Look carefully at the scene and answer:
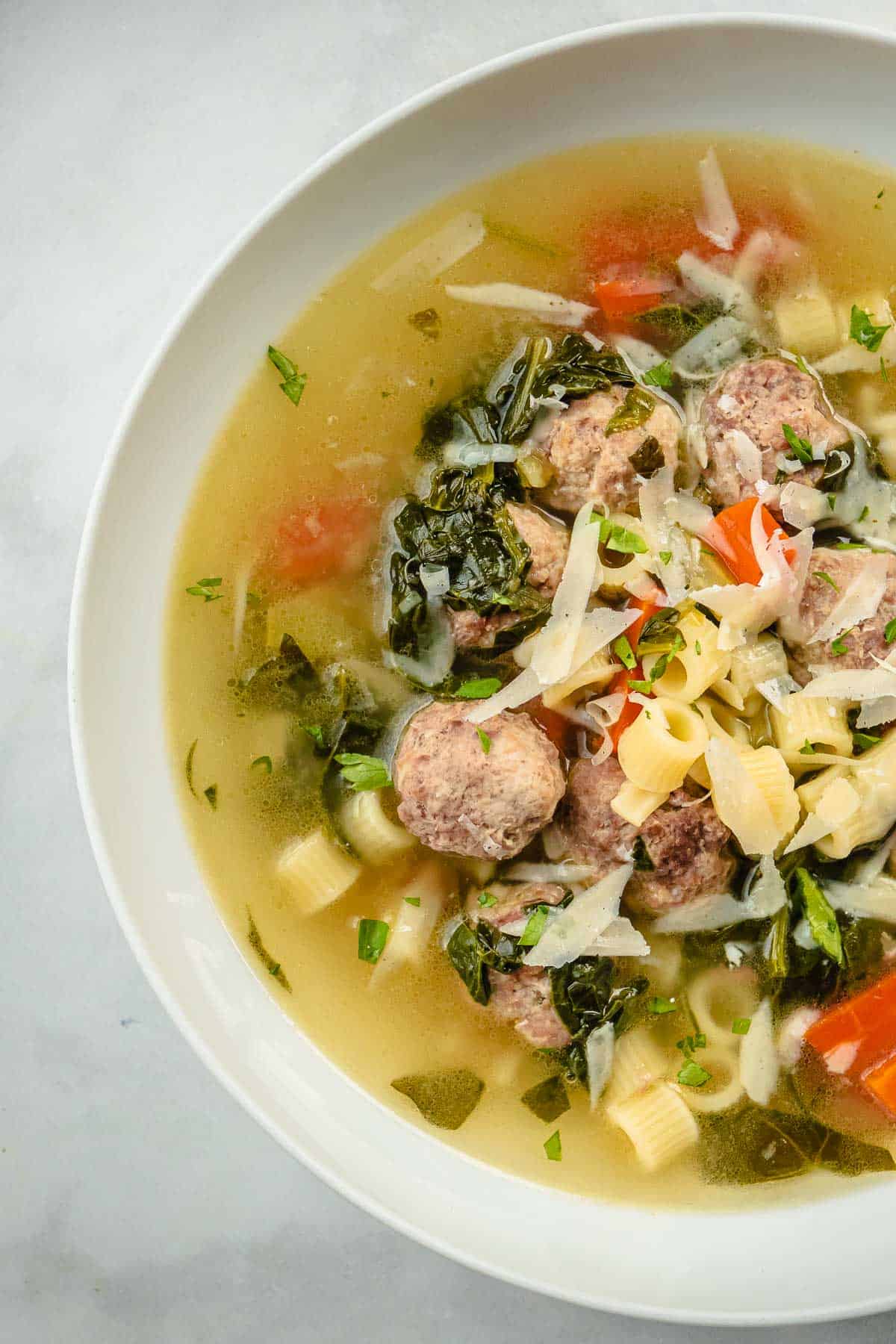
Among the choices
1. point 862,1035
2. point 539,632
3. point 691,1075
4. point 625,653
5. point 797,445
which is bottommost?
point 862,1035

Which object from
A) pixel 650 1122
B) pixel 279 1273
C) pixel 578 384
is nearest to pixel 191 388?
pixel 578 384

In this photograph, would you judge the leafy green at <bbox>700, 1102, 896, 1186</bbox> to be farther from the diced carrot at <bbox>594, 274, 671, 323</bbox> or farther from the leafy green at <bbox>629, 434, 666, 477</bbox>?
the diced carrot at <bbox>594, 274, 671, 323</bbox>

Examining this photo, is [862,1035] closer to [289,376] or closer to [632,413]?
[632,413]

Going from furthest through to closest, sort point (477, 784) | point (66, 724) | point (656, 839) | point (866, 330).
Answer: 1. point (66, 724)
2. point (866, 330)
3. point (656, 839)
4. point (477, 784)

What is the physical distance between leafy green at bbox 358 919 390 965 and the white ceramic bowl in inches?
13.7

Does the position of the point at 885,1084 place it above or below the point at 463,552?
below

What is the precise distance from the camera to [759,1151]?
3.48m

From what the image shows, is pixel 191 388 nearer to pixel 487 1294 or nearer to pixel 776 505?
pixel 776 505

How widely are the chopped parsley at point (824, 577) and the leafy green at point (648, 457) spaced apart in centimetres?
58

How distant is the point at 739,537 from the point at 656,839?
3.23ft

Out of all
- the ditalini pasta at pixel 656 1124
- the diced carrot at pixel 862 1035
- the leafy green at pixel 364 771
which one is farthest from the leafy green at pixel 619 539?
the ditalini pasta at pixel 656 1124

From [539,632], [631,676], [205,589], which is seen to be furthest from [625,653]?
[205,589]

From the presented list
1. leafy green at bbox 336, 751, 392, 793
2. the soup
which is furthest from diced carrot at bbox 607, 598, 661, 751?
leafy green at bbox 336, 751, 392, 793

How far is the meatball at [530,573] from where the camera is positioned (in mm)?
3256
